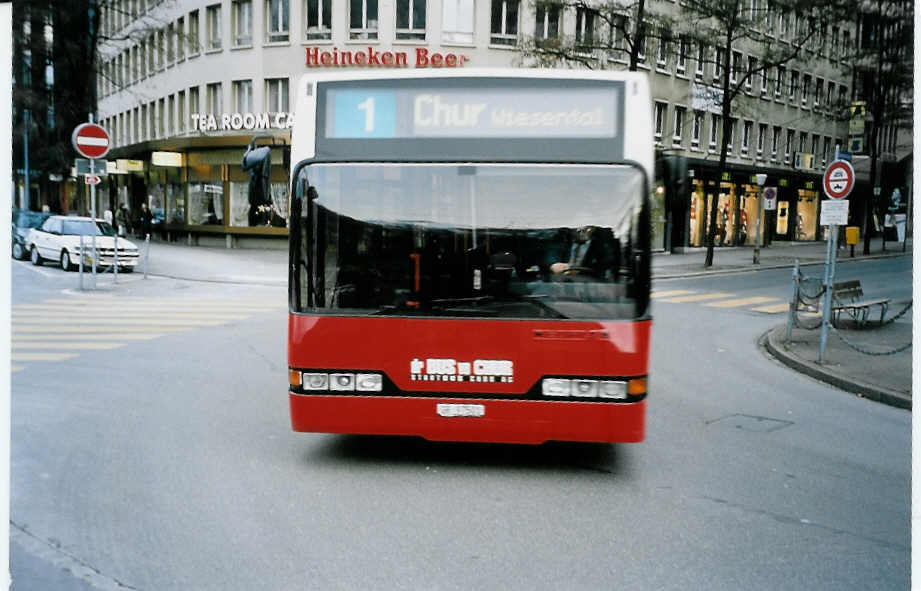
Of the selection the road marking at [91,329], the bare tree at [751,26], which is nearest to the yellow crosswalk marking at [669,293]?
the bare tree at [751,26]

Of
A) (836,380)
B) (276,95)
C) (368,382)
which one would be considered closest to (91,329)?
(368,382)

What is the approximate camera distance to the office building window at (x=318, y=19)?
111ft

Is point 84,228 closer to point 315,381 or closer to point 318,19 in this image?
point 318,19

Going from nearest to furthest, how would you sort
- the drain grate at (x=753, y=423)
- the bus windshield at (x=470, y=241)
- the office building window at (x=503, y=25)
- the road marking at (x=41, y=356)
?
1. the bus windshield at (x=470, y=241)
2. the drain grate at (x=753, y=423)
3. the road marking at (x=41, y=356)
4. the office building window at (x=503, y=25)

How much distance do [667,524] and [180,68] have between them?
3911 centimetres

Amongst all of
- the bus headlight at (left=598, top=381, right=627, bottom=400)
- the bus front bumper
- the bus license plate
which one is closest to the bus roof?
the bus headlight at (left=598, top=381, right=627, bottom=400)

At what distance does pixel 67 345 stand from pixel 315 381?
7.32m

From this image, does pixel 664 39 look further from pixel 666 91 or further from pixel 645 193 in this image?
pixel 645 193

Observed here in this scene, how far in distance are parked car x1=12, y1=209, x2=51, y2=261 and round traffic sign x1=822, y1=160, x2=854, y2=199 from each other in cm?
2490

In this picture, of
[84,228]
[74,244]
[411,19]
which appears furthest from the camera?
[411,19]

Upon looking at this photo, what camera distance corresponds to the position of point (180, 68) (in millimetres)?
39031

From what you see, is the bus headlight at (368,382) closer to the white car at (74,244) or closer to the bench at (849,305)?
the bench at (849,305)

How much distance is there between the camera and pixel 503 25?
33594 millimetres

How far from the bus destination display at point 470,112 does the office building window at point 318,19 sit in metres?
30.0
